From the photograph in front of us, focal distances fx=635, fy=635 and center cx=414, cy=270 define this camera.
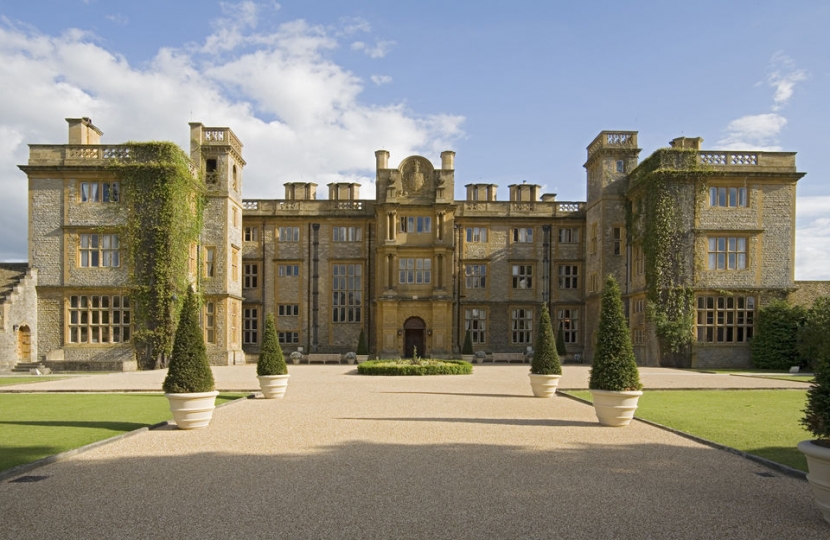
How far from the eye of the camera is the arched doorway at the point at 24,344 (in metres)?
31.4

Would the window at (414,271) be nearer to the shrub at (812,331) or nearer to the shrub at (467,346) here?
the shrub at (467,346)

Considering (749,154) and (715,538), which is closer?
(715,538)

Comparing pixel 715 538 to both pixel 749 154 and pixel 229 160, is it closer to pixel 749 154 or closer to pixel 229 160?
pixel 749 154

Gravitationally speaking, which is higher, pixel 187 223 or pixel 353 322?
pixel 187 223

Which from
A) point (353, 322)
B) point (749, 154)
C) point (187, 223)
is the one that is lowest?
point (353, 322)

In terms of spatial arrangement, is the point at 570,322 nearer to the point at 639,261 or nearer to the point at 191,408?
the point at 639,261

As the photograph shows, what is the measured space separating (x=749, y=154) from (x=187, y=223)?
29.7 m

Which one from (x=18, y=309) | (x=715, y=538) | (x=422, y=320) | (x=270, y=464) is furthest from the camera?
(x=422, y=320)

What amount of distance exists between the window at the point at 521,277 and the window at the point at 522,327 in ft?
5.51

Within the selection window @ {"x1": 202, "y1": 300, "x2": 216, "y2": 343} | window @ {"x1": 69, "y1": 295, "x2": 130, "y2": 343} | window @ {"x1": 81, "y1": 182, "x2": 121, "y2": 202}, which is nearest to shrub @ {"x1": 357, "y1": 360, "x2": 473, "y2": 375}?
window @ {"x1": 202, "y1": 300, "x2": 216, "y2": 343}

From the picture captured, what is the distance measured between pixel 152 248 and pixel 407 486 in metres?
27.7

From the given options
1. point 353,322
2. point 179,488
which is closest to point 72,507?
point 179,488

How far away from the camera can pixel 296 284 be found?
41844mm

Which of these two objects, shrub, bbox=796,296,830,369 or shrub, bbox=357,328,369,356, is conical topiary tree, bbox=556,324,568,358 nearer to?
shrub, bbox=357,328,369,356
